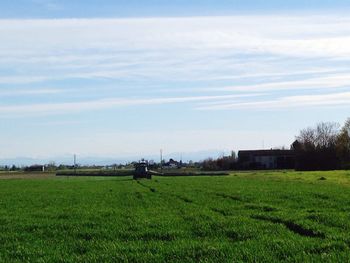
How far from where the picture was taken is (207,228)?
19656 mm

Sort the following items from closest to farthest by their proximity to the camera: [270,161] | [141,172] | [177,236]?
1. [177,236]
2. [141,172]
3. [270,161]

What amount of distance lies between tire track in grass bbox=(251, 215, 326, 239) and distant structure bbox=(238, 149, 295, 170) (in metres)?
152

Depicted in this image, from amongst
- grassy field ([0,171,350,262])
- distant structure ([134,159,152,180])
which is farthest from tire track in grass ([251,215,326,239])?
distant structure ([134,159,152,180])

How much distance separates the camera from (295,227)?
65.4 ft

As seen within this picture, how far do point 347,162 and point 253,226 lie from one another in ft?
423

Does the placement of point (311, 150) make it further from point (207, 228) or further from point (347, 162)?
point (207, 228)

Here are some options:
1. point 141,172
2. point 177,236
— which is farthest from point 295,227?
point 141,172

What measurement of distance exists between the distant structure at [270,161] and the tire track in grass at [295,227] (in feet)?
498

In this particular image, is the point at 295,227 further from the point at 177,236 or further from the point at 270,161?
the point at 270,161

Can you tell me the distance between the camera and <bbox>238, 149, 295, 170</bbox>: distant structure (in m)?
178

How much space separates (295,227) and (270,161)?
175 m

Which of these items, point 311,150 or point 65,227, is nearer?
point 65,227

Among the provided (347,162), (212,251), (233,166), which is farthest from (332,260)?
(233,166)

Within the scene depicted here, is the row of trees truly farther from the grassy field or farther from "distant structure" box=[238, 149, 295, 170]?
the grassy field
